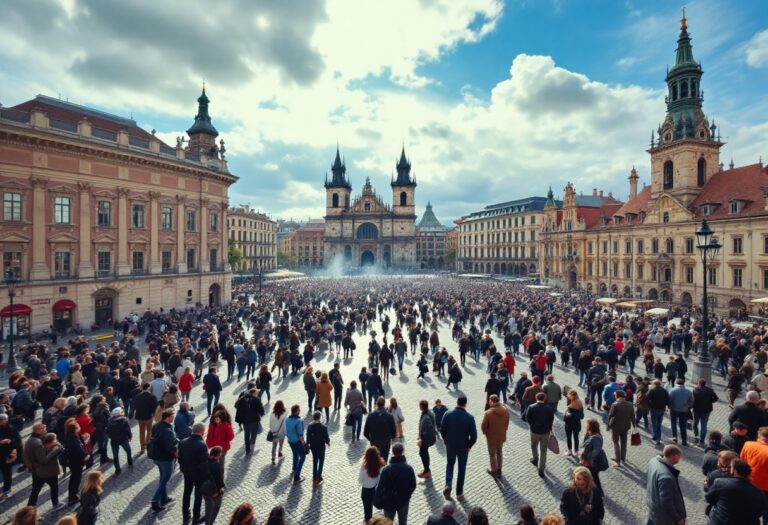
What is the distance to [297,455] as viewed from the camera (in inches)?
297

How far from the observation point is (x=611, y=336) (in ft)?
55.5

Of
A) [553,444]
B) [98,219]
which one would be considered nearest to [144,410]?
[553,444]

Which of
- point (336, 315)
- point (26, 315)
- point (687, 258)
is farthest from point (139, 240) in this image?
point (687, 258)

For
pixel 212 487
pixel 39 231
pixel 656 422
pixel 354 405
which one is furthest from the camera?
pixel 39 231

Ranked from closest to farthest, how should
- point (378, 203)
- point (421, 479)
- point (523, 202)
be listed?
point (421, 479) < point (523, 202) < point (378, 203)

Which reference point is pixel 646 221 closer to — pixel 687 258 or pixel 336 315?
pixel 687 258

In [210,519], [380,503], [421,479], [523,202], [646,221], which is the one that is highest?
[523,202]

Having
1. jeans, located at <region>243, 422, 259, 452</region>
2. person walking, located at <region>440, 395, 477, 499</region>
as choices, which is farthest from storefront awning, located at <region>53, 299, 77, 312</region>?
person walking, located at <region>440, 395, 477, 499</region>

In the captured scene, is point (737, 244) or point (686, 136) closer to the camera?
A: point (737, 244)

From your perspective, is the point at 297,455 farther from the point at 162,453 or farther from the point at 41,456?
the point at 41,456

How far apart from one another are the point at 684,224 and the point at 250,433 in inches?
1623

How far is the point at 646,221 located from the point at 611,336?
29995 mm

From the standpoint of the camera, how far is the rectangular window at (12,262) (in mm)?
22344

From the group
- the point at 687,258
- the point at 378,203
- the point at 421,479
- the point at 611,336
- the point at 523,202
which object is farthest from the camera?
the point at 378,203
